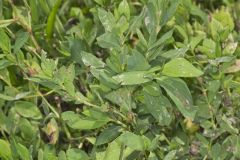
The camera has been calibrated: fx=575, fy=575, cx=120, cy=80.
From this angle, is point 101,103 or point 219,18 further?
point 219,18

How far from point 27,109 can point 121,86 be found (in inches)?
14.6

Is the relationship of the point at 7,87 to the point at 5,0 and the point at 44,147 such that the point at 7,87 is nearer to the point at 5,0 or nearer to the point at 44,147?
the point at 44,147

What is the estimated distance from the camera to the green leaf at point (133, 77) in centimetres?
120

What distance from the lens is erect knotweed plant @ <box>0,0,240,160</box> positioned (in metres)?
1.28

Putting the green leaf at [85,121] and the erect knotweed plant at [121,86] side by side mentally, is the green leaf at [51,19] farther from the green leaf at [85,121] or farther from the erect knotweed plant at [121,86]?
the green leaf at [85,121]

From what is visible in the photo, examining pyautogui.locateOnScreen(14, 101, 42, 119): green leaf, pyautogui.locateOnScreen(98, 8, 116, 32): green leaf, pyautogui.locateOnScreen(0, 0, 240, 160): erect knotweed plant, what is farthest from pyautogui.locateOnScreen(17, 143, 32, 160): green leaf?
pyautogui.locateOnScreen(98, 8, 116, 32): green leaf

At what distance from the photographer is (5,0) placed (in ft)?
5.65

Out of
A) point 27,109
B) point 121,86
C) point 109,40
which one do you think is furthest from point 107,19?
Answer: point 27,109

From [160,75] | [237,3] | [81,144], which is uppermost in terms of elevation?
[160,75]

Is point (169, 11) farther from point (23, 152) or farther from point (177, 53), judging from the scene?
point (23, 152)

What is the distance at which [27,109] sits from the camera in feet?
5.08

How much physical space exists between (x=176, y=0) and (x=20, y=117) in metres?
0.55

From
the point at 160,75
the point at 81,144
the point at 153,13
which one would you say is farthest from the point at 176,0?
the point at 81,144

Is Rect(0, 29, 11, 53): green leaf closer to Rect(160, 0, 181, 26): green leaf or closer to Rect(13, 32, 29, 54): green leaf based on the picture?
Rect(13, 32, 29, 54): green leaf
